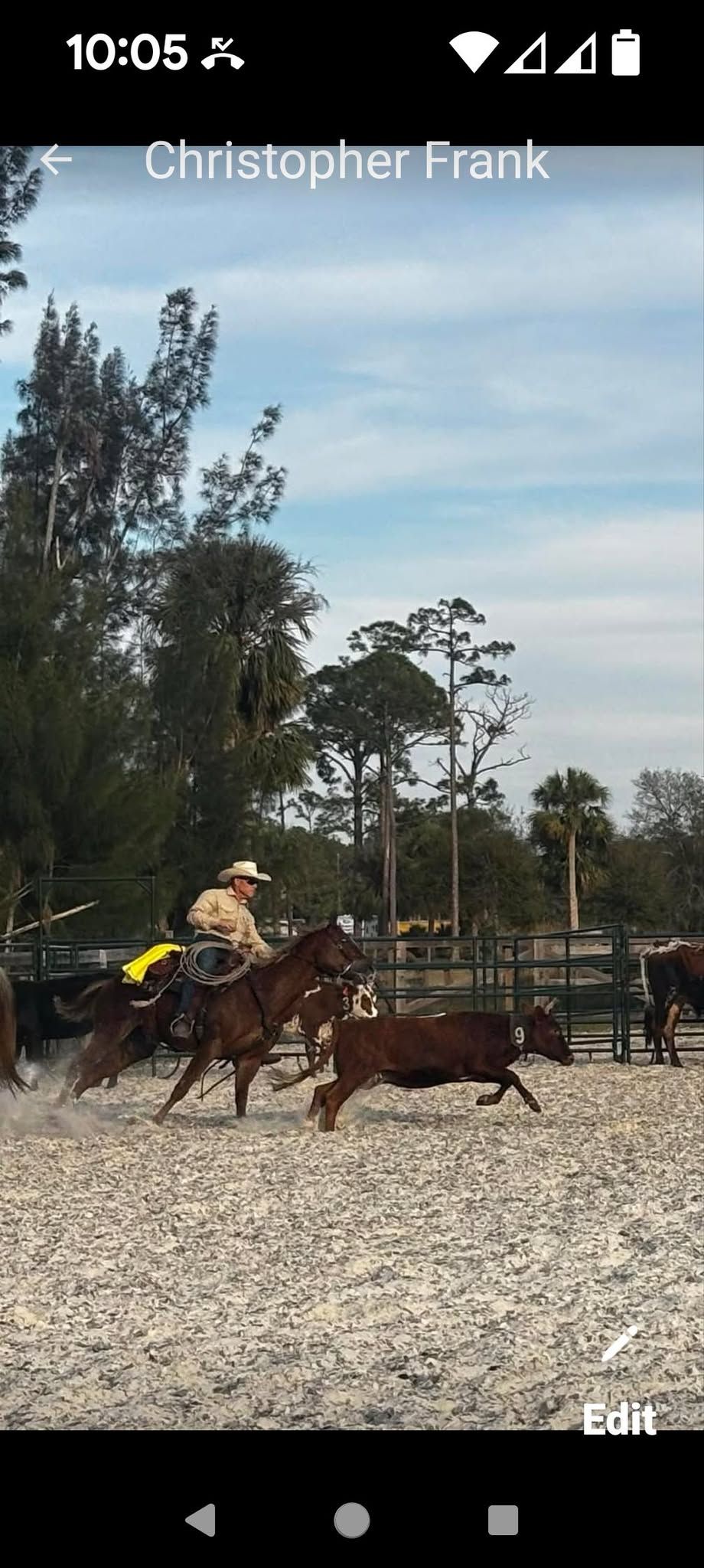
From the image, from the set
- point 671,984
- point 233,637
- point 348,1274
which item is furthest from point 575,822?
point 348,1274

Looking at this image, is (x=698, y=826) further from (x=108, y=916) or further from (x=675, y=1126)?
(x=675, y=1126)

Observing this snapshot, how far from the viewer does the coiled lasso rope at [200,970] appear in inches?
434

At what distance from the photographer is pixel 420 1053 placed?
34.4ft

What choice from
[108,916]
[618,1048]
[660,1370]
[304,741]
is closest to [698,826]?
[304,741]

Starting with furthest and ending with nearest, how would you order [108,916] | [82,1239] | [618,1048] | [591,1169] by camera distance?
[108,916]
[618,1048]
[591,1169]
[82,1239]

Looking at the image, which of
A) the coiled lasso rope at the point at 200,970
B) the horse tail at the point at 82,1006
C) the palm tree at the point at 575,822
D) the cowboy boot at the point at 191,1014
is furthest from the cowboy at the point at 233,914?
the palm tree at the point at 575,822

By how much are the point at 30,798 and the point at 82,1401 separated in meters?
20.3

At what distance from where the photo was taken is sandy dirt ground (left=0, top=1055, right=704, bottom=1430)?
4.49 metres

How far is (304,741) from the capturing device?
3422 centimetres
